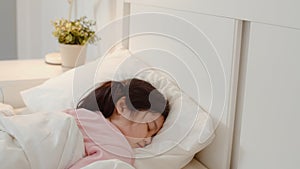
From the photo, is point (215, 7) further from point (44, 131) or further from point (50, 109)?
point (50, 109)

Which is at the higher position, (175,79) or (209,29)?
(209,29)

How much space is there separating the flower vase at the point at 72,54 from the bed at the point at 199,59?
11.7 inches

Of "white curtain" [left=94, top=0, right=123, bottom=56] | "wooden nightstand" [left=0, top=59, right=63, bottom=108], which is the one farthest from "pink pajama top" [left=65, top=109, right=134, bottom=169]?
"white curtain" [left=94, top=0, right=123, bottom=56]

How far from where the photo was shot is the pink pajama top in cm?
100

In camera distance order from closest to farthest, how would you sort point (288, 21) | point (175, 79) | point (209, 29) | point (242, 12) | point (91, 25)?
point (288, 21)
point (242, 12)
point (209, 29)
point (175, 79)
point (91, 25)

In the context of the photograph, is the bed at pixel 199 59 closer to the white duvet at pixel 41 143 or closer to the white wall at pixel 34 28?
the white duvet at pixel 41 143

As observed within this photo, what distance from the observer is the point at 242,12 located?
955mm

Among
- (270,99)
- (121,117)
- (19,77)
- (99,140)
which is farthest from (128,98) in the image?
(19,77)

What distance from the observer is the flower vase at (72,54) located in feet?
5.67

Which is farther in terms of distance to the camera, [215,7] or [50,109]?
[50,109]

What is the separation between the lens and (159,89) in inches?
47.9

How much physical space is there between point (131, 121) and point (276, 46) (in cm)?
46

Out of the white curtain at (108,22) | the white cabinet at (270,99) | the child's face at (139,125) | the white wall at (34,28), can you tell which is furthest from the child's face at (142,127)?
→ the white wall at (34,28)

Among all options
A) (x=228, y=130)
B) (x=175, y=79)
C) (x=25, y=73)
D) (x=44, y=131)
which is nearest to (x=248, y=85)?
(x=228, y=130)
